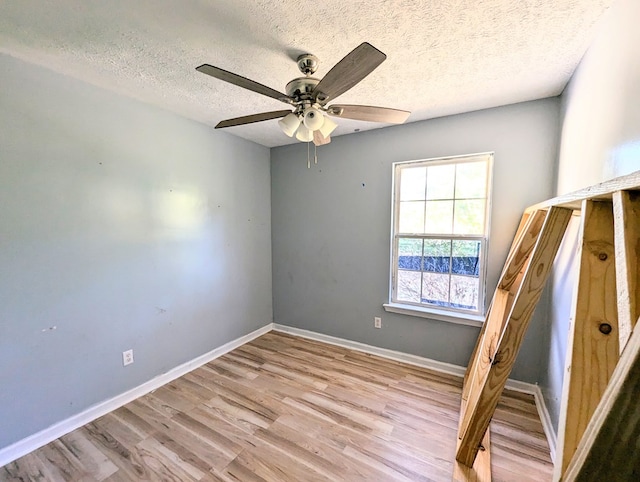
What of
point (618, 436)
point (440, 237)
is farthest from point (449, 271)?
point (618, 436)

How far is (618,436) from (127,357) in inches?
107

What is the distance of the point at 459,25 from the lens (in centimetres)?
132

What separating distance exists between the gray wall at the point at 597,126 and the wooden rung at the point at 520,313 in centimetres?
32

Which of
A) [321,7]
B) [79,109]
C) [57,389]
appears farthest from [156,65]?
[57,389]

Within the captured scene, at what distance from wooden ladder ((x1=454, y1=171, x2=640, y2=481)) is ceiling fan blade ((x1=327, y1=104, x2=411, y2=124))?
0.95 m

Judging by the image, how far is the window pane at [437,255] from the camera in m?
2.53

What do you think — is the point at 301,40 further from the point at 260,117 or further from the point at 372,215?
the point at 372,215

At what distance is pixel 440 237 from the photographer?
253 cm

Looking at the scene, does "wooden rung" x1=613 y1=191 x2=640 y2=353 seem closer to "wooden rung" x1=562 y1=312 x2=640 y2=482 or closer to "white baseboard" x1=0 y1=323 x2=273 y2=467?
"wooden rung" x1=562 y1=312 x2=640 y2=482

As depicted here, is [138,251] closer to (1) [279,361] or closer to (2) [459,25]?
(1) [279,361]

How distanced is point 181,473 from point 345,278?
207 cm

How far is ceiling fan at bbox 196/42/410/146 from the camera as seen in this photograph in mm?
1143

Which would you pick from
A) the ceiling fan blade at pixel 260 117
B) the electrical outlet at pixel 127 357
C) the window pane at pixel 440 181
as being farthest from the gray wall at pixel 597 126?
the electrical outlet at pixel 127 357

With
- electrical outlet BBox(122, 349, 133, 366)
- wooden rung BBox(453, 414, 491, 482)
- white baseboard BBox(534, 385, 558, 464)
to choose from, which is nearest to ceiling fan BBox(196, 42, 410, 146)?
electrical outlet BBox(122, 349, 133, 366)
